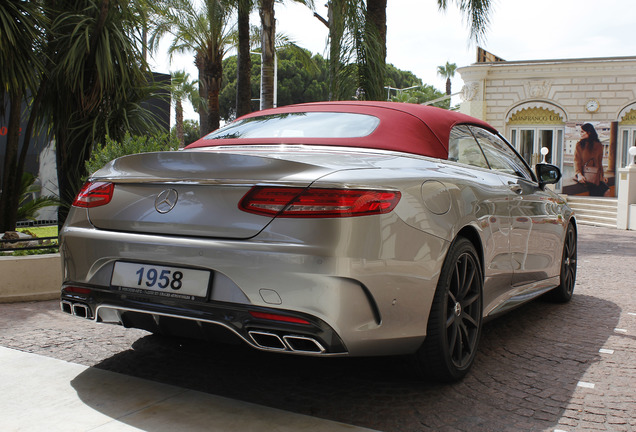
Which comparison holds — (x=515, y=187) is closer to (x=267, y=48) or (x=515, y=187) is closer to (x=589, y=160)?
(x=267, y=48)

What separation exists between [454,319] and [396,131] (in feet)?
3.43

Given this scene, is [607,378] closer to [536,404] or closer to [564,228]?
[536,404]

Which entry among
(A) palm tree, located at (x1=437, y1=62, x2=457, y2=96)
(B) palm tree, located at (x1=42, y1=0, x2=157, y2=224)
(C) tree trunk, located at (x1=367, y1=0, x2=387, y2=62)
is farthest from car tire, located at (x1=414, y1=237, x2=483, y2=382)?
→ (A) palm tree, located at (x1=437, y1=62, x2=457, y2=96)

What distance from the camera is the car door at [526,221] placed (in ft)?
13.5

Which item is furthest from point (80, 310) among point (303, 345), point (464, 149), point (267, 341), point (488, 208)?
point (464, 149)

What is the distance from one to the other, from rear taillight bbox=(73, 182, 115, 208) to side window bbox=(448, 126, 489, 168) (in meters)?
1.84

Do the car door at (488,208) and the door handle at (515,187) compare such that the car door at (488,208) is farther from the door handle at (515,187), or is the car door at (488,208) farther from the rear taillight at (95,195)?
the rear taillight at (95,195)

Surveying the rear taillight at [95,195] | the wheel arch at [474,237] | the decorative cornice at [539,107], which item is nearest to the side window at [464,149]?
the wheel arch at [474,237]

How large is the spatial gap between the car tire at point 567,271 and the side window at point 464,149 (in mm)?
→ 1743

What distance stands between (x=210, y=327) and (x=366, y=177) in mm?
899

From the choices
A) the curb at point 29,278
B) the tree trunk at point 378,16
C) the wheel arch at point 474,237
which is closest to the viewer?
the wheel arch at point 474,237

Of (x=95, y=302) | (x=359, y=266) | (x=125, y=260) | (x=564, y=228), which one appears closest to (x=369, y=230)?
(x=359, y=266)

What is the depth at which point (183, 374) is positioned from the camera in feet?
11.1

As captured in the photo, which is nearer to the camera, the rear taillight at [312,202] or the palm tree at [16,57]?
the rear taillight at [312,202]
